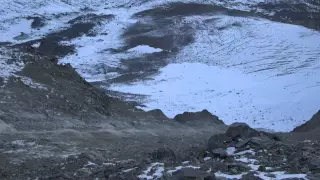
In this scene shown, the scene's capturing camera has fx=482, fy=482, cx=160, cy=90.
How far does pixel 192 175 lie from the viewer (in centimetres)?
791

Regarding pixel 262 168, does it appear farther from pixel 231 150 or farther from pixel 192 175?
pixel 231 150

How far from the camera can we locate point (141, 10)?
5431 cm

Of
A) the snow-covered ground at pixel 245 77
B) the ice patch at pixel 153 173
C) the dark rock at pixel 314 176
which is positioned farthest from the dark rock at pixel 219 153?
the snow-covered ground at pixel 245 77

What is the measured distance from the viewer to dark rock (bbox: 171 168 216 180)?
25.9 feet

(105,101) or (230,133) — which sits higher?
(230,133)

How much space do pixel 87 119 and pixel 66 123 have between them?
4.32ft

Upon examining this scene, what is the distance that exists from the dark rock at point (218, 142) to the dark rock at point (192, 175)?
2.49 m

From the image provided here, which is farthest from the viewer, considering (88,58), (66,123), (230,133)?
(88,58)

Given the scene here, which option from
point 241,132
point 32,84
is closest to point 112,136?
point 241,132

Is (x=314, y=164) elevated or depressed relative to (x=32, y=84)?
elevated

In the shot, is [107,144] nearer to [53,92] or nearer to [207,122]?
[53,92]

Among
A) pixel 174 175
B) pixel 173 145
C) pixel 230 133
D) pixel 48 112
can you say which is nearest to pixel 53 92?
pixel 48 112

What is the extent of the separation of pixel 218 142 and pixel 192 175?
3.30m

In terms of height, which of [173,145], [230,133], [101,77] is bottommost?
[101,77]
